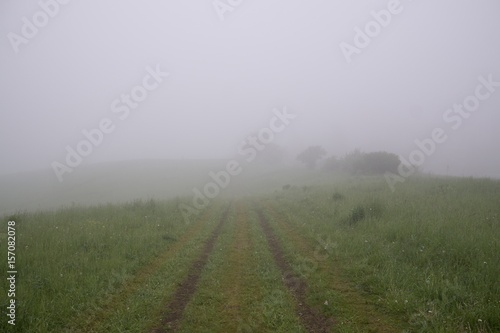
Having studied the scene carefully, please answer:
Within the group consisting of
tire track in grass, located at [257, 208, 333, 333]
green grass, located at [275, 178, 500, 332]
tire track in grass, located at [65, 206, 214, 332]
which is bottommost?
tire track in grass, located at [257, 208, 333, 333]

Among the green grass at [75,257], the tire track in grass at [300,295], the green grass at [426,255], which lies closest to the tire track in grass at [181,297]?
the green grass at [75,257]

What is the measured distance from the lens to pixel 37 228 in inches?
546

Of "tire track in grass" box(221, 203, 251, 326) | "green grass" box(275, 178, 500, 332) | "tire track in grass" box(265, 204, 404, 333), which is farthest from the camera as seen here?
"tire track in grass" box(221, 203, 251, 326)

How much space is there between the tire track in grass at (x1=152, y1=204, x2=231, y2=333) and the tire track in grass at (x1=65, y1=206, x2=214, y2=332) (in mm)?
1359

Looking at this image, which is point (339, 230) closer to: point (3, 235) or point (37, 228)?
point (37, 228)

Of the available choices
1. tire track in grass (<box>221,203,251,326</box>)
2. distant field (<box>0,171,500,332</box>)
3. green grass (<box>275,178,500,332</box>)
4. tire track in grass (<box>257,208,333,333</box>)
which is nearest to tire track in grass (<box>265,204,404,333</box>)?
distant field (<box>0,171,500,332</box>)

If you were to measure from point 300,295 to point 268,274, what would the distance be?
70.5 inches

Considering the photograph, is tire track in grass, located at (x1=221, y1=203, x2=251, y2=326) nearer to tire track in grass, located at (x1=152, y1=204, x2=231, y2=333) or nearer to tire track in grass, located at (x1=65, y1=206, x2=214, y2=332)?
tire track in grass, located at (x1=152, y1=204, x2=231, y2=333)

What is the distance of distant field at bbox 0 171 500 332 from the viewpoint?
21.2 ft

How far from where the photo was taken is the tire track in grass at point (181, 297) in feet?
21.3

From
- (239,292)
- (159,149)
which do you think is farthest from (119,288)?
(159,149)

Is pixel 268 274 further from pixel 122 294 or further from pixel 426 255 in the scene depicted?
pixel 426 255

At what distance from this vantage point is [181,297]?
7.93 metres

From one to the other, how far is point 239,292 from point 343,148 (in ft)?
499
